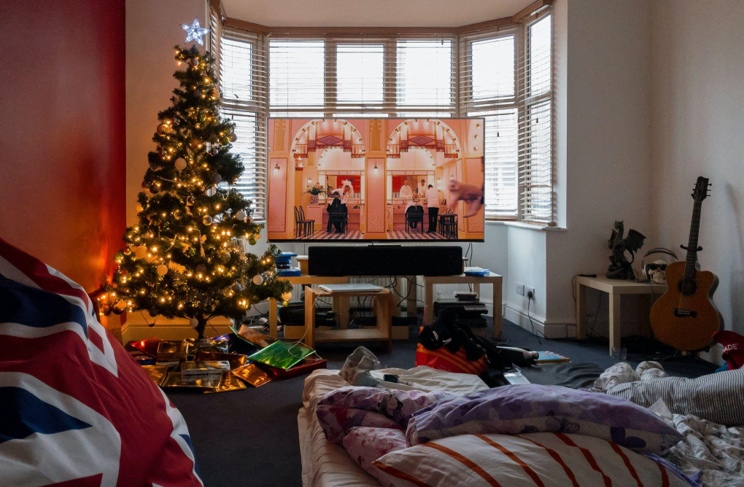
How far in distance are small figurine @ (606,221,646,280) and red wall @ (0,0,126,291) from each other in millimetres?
3495

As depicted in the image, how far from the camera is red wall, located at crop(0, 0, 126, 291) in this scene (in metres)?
2.46

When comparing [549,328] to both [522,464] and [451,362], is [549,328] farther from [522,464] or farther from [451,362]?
[522,464]

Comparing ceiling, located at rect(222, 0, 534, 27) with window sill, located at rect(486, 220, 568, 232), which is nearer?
window sill, located at rect(486, 220, 568, 232)

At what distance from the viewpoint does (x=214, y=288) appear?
11.8ft

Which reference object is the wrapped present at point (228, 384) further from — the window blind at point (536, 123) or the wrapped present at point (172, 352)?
Result: the window blind at point (536, 123)

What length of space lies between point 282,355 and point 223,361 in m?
0.36

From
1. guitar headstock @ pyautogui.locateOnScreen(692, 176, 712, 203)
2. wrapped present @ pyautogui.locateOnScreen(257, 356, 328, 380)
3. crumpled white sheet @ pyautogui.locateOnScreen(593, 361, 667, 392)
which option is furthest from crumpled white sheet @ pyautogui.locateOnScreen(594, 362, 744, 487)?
guitar headstock @ pyautogui.locateOnScreen(692, 176, 712, 203)

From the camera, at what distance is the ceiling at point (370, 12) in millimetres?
4910

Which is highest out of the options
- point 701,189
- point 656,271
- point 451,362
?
point 701,189

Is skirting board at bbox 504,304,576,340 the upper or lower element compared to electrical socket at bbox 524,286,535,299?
lower

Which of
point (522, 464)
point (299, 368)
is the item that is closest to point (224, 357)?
point (299, 368)

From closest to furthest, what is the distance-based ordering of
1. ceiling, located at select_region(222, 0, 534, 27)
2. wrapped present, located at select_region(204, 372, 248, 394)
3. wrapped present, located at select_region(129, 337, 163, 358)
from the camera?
wrapped present, located at select_region(204, 372, 248, 394) < wrapped present, located at select_region(129, 337, 163, 358) < ceiling, located at select_region(222, 0, 534, 27)

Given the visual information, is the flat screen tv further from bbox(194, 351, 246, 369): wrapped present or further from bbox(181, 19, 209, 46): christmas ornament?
bbox(194, 351, 246, 369): wrapped present

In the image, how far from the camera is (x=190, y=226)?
3.55 metres
